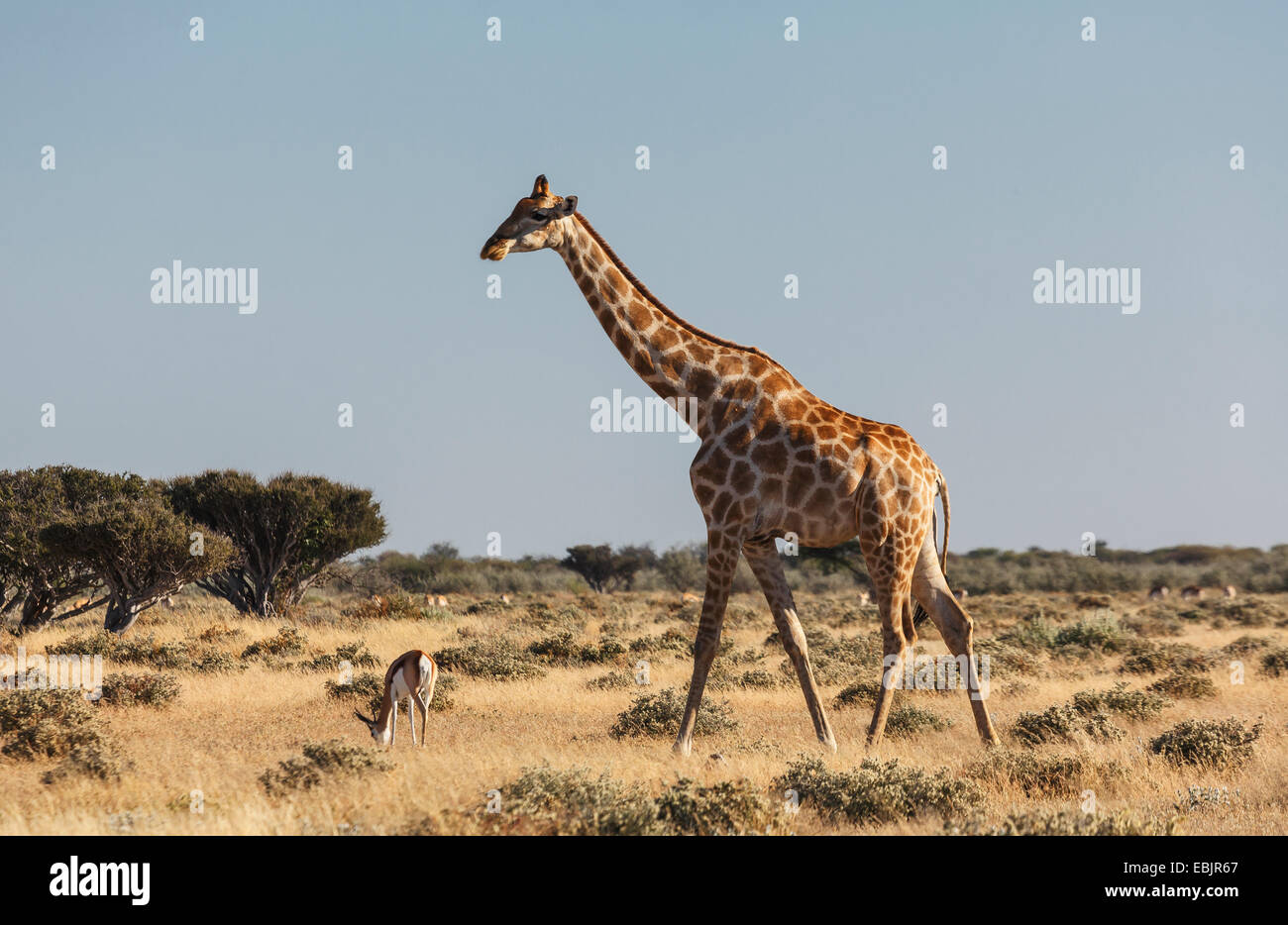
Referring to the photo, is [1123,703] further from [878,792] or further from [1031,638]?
[1031,638]

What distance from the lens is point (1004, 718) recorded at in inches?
546

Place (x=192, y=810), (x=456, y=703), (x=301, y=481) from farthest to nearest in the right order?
(x=301, y=481)
(x=456, y=703)
(x=192, y=810)

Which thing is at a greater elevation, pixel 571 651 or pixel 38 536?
pixel 38 536

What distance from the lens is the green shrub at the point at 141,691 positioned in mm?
14164

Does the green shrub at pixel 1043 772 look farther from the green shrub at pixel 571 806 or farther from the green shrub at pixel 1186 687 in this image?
the green shrub at pixel 1186 687

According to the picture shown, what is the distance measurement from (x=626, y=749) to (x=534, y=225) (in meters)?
5.33

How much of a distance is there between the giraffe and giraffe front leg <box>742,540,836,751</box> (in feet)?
0.04

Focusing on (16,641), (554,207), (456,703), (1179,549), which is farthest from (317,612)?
(1179,549)

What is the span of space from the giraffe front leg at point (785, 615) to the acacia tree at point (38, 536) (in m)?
18.3

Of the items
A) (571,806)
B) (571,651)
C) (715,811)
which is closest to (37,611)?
(571,651)

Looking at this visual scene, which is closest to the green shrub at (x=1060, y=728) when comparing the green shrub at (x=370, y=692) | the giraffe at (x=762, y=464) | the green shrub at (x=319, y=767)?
the giraffe at (x=762, y=464)

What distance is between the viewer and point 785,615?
11211 millimetres
